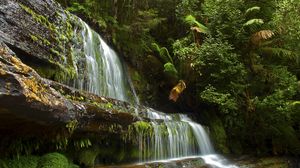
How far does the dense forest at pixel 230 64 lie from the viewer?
33.5 feet

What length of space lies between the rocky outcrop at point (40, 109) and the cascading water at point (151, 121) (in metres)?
1.83

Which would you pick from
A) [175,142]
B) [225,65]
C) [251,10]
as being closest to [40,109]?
[175,142]

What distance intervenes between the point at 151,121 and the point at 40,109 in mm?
4060

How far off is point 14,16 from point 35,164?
2.91 meters

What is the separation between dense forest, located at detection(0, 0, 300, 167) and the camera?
10219 millimetres

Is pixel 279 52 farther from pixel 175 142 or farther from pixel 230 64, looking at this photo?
pixel 175 142

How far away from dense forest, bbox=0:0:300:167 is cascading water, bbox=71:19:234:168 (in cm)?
75

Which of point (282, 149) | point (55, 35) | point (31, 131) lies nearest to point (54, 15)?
point (55, 35)

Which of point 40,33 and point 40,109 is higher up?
point 40,33

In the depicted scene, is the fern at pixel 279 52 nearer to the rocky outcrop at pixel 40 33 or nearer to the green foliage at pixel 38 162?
the rocky outcrop at pixel 40 33

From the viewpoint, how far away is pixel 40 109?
435 centimetres

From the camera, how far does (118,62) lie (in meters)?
11.3

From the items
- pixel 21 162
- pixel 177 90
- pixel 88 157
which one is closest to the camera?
pixel 21 162

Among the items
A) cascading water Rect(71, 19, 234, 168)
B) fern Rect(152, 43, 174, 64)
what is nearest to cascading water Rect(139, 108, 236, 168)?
cascading water Rect(71, 19, 234, 168)
